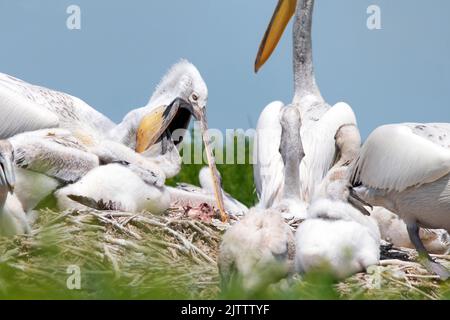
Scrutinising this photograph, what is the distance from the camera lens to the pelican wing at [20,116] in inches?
270

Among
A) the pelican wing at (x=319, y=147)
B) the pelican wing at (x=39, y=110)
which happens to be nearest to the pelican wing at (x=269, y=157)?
the pelican wing at (x=319, y=147)

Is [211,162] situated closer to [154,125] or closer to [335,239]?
[154,125]

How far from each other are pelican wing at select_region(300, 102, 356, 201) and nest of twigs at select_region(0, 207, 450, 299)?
1.05m

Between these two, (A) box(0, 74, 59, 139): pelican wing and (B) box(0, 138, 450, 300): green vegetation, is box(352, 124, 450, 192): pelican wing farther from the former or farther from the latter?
(A) box(0, 74, 59, 139): pelican wing

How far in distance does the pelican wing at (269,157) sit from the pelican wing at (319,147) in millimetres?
191

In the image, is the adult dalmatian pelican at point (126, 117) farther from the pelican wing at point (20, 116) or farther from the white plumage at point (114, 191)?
the white plumage at point (114, 191)

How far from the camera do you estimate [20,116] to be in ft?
22.5

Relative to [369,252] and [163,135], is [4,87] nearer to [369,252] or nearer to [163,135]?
[163,135]

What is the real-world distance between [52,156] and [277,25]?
4.28m
